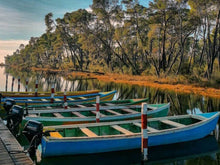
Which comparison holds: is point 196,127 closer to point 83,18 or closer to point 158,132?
point 158,132

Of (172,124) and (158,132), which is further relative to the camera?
(172,124)

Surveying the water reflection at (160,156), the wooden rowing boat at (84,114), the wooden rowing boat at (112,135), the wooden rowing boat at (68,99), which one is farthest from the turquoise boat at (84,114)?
the wooden rowing boat at (68,99)

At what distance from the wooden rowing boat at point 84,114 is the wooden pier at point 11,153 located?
166cm

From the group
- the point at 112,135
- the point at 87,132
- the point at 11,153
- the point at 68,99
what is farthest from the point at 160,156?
the point at 68,99

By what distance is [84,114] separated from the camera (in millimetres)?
12727

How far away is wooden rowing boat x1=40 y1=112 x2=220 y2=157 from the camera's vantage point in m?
7.60

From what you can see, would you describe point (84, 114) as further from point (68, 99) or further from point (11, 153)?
point (11, 153)

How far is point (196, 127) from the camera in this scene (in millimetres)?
9938

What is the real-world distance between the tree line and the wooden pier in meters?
25.8

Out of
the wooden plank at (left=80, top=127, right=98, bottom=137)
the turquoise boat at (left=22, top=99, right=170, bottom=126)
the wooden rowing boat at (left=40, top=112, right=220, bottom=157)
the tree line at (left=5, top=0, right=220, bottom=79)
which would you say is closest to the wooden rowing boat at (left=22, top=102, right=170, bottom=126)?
the turquoise boat at (left=22, top=99, right=170, bottom=126)

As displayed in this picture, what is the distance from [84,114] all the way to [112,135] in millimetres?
4669

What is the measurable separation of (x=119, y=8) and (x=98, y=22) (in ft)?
27.7

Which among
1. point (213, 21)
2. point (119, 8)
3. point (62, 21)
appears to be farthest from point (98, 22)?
point (213, 21)

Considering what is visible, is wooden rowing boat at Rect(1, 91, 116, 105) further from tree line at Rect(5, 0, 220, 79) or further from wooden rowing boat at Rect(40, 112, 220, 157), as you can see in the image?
tree line at Rect(5, 0, 220, 79)
